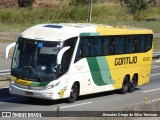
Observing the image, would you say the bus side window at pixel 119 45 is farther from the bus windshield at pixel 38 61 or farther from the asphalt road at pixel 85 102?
the bus windshield at pixel 38 61

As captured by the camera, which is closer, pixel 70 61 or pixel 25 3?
pixel 70 61

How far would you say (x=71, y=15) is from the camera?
82.6 meters

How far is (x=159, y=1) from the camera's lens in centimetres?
10962

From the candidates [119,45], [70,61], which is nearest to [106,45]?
[119,45]

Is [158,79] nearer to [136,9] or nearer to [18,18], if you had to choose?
[18,18]

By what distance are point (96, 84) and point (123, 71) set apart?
234 centimetres

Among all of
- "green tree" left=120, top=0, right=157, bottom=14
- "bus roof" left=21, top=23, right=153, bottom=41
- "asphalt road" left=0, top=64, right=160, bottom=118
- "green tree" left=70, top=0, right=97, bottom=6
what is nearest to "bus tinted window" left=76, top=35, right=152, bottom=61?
"bus roof" left=21, top=23, right=153, bottom=41

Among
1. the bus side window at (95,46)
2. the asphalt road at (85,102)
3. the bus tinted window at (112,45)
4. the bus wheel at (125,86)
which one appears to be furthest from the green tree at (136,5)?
the bus side window at (95,46)

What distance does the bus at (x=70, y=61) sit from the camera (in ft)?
68.5

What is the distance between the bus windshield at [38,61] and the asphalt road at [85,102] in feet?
3.55

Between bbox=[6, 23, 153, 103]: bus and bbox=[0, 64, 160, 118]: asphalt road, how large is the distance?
0.38 metres

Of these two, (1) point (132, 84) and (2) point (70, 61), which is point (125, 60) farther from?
(2) point (70, 61)

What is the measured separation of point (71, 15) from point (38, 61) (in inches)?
2442

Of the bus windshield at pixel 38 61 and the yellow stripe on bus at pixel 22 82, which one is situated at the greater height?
the bus windshield at pixel 38 61
